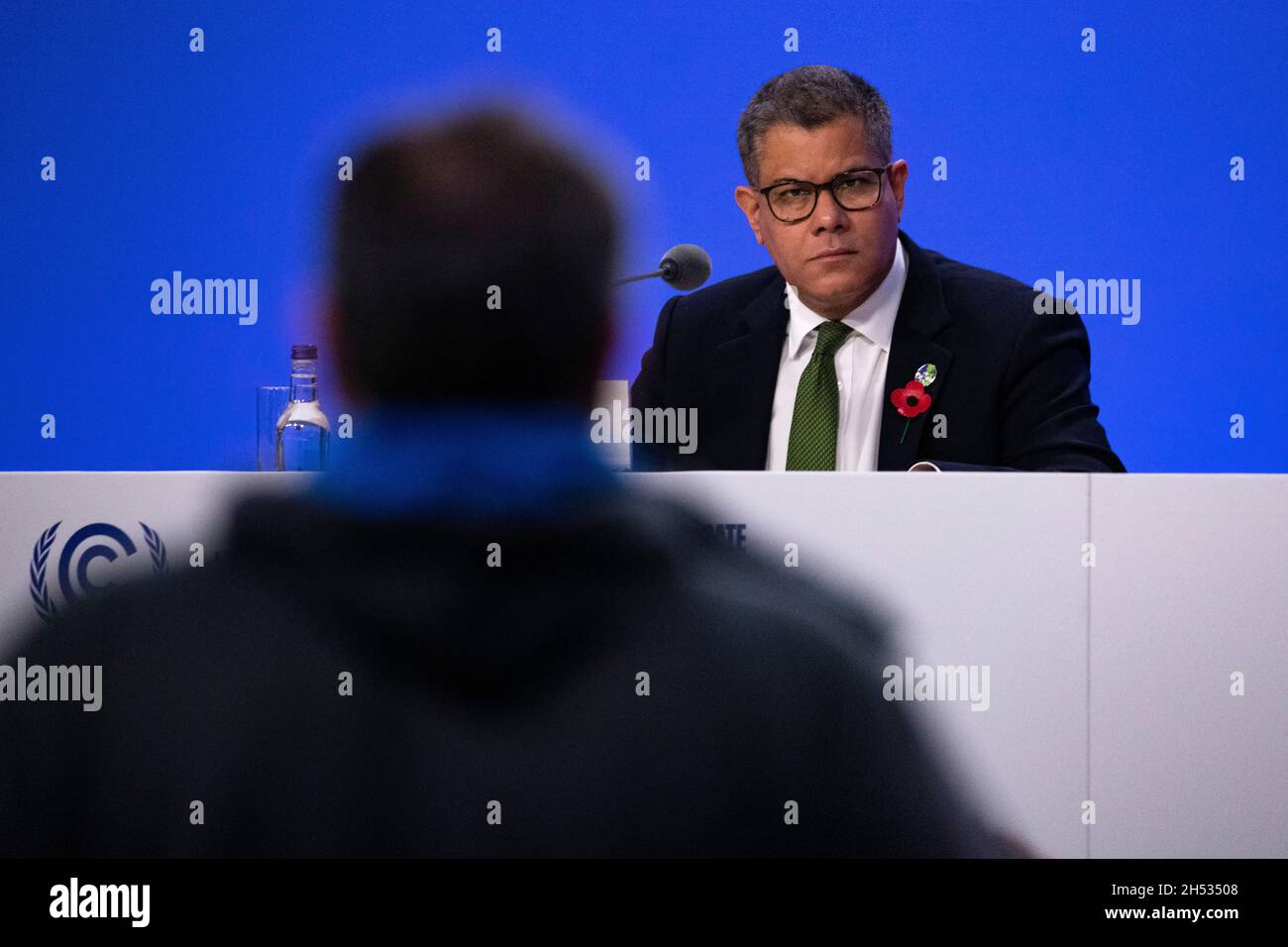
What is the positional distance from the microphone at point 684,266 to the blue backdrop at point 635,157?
1.45 metres

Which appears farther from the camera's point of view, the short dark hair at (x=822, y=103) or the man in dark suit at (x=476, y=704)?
the short dark hair at (x=822, y=103)

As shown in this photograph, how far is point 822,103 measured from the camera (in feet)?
7.27

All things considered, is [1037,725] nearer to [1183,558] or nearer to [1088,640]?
[1088,640]

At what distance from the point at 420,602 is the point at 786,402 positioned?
991mm

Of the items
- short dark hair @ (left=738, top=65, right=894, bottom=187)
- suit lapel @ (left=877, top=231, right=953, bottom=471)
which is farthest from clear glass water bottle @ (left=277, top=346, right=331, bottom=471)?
short dark hair @ (left=738, top=65, right=894, bottom=187)

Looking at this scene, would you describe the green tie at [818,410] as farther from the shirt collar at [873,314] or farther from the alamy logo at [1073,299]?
the alamy logo at [1073,299]

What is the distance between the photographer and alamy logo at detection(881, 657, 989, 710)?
1288 millimetres

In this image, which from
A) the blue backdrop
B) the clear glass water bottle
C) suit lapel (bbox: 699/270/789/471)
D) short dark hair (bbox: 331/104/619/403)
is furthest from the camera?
the blue backdrop

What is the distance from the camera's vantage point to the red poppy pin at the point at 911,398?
78.4 inches

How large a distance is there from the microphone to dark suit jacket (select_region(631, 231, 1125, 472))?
274mm

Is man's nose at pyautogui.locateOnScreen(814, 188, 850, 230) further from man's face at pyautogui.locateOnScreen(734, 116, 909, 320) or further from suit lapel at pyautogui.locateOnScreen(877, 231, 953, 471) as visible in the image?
suit lapel at pyautogui.locateOnScreen(877, 231, 953, 471)
